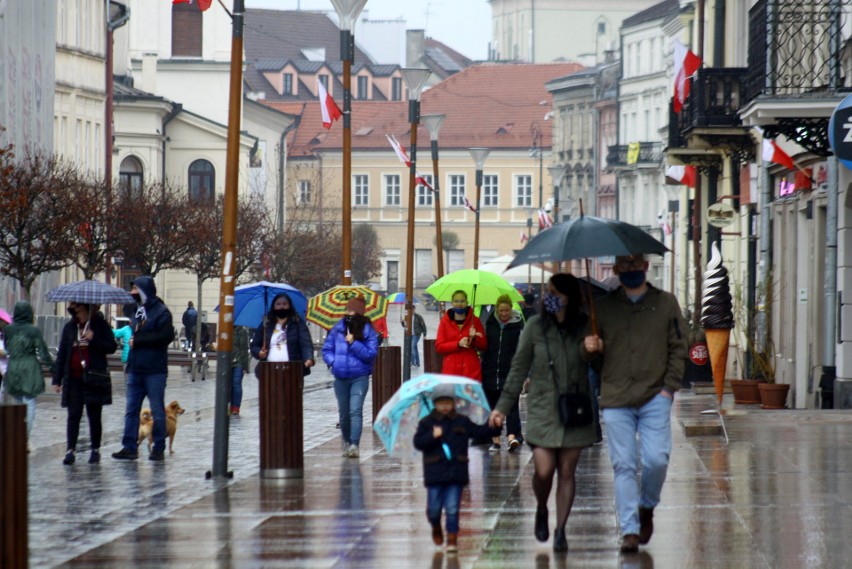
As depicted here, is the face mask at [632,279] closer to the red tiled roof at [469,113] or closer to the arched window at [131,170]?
the arched window at [131,170]

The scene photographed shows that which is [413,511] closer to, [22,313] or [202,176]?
[22,313]

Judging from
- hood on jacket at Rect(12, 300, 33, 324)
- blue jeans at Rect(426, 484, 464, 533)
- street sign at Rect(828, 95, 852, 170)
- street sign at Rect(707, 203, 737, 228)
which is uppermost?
street sign at Rect(828, 95, 852, 170)

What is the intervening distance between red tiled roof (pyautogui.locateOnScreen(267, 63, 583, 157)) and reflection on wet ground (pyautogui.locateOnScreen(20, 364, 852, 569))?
97.0 meters

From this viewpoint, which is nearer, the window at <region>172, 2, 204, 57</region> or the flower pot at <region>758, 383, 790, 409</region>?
the flower pot at <region>758, 383, 790, 409</region>

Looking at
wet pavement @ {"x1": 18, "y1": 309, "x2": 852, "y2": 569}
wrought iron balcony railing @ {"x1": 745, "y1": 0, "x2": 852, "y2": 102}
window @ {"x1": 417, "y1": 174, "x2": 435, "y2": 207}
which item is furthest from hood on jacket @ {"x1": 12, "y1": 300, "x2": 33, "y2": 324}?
window @ {"x1": 417, "y1": 174, "x2": 435, "y2": 207}

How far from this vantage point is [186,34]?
263ft

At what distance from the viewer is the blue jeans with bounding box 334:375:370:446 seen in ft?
56.5

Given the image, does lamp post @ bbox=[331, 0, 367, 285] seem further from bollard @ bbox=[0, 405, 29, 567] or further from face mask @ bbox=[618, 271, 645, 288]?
bollard @ bbox=[0, 405, 29, 567]

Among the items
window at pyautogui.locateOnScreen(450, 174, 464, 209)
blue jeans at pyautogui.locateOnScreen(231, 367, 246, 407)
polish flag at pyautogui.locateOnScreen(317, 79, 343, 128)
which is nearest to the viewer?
blue jeans at pyautogui.locateOnScreen(231, 367, 246, 407)

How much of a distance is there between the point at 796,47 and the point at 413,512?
419 inches

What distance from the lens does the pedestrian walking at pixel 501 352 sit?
18125mm

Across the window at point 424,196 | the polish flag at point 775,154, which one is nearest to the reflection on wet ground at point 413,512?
the polish flag at point 775,154

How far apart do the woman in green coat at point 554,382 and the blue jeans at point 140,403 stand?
727 cm

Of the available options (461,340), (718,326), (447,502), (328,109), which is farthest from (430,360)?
(447,502)
